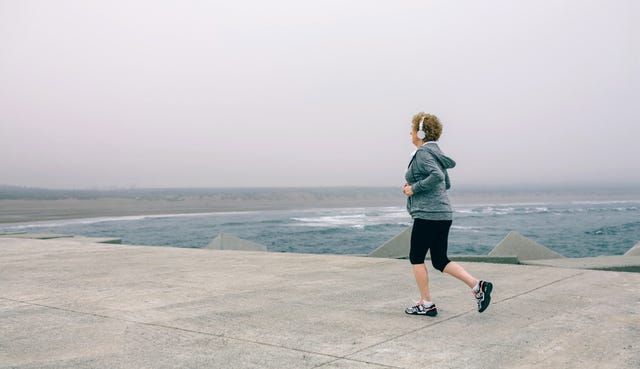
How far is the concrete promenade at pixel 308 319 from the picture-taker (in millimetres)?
3455

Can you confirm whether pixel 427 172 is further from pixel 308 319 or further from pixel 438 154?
pixel 308 319

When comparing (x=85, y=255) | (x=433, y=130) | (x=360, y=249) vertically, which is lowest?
(x=360, y=249)

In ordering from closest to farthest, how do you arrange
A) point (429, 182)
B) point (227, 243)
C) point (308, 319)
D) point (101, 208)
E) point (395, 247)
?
point (429, 182) < point (308, 319) < point (395, 247) < point (227, 243) < point (101, 208)

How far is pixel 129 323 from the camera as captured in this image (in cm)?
447

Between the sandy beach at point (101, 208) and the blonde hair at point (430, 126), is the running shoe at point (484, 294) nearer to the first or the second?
the blonde hair at point (430, 126)

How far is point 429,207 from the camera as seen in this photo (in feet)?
14.7

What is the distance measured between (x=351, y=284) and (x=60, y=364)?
348 centimetres

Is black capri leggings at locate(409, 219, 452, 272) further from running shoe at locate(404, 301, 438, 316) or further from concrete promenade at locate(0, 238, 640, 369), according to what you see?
concrete promenade at locate(0, 238, 640, 369)

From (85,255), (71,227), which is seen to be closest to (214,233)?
(71,227)

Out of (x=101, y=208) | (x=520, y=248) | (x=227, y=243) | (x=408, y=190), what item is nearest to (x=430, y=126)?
(x=408, y=190)

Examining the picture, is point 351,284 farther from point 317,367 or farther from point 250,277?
point 317,367

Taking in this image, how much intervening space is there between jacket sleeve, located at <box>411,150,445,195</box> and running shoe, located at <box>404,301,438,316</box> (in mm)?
953

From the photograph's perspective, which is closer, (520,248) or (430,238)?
(430,238)

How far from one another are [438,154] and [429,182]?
290 mm
